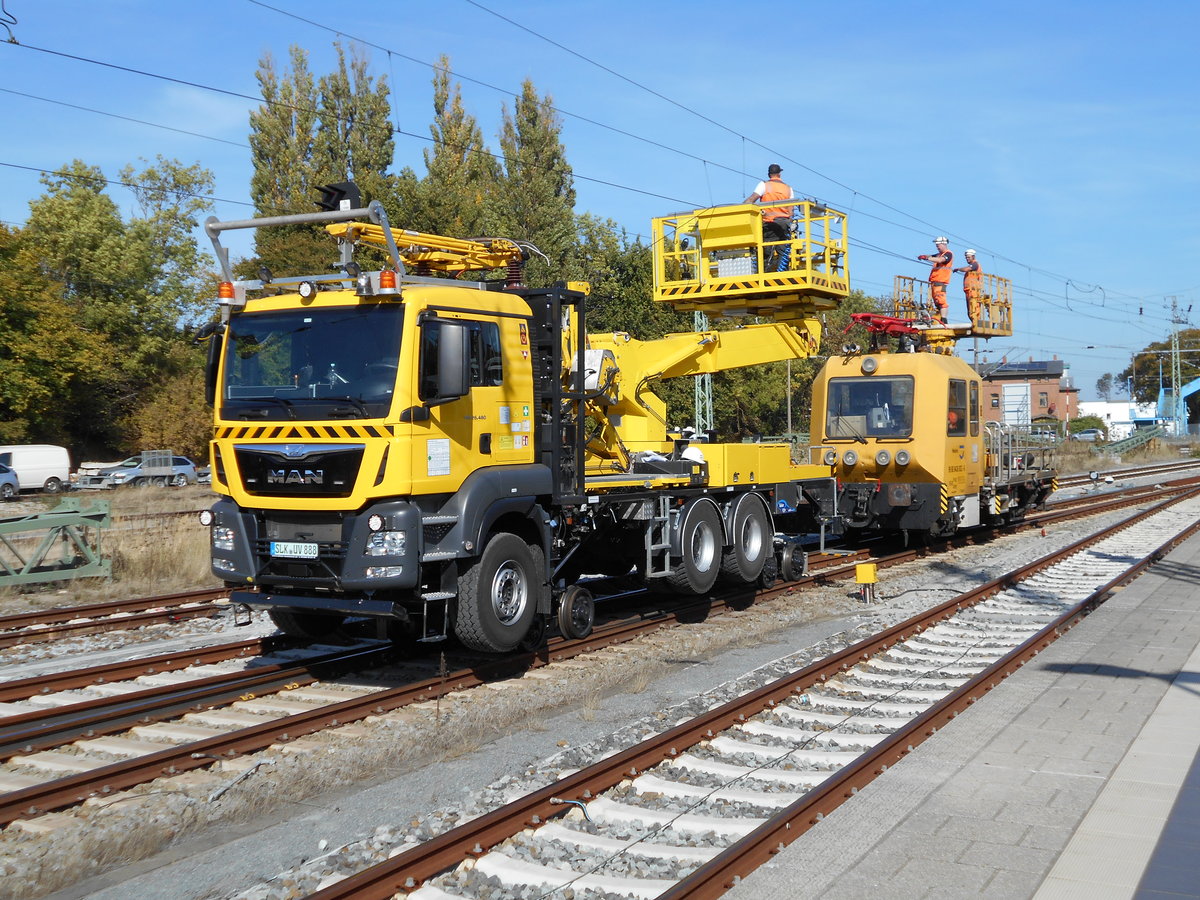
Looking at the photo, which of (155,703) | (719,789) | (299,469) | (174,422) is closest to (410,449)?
(299,469)

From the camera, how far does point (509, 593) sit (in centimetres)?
934

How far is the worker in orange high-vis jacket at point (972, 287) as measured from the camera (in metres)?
20.5

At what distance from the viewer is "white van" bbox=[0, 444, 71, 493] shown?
3762 cm

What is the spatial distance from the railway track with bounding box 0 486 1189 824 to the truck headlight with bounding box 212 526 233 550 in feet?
→ 3.65

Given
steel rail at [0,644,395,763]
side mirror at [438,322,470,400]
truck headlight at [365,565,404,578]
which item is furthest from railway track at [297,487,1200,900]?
steel rail at [0,644,395,763]

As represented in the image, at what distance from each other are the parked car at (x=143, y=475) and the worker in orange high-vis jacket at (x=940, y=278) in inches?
1179

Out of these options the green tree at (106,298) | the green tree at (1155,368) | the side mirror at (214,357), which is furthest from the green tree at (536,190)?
the green tree at (1155,368)

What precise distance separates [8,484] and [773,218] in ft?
104

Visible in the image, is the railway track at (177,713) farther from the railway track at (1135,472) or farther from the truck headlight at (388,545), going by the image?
the railway track at (1135,472)

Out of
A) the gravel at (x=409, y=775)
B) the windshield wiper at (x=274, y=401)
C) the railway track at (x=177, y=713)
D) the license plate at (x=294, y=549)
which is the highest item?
the windshield wiper at (x=274, y=401)

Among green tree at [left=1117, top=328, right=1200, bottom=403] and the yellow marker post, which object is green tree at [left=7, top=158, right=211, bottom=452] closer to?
the yellow marker post

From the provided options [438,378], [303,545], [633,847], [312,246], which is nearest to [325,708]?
[303,545]

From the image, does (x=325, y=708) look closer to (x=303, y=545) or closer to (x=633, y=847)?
(x=303, y=545)

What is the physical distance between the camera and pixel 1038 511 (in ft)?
87.2
